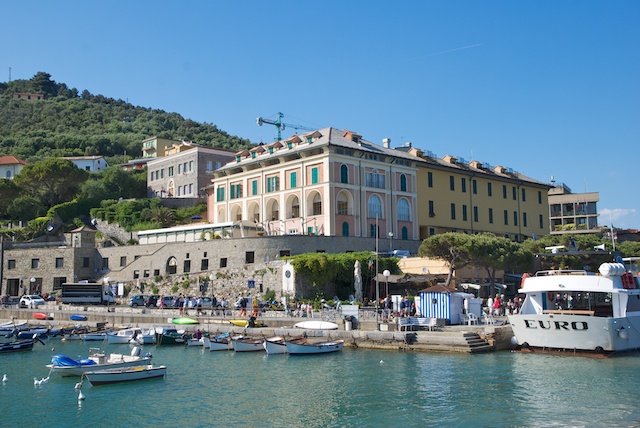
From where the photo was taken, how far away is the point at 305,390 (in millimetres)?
23547

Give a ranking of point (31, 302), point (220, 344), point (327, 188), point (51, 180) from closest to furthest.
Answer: point (220, 344) → point (31, 302) → point (327, 188) → point (51, 180)

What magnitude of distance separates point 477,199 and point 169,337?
41.9m

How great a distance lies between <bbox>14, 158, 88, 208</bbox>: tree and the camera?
75.2 meters

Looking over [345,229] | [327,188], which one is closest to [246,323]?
[345,229]

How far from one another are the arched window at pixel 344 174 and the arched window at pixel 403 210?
7.00 metres

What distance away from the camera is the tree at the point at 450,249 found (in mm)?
45188

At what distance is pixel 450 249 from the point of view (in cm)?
4550

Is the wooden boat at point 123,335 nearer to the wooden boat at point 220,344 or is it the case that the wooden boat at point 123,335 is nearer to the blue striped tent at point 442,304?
the wooden boat at point 220,344

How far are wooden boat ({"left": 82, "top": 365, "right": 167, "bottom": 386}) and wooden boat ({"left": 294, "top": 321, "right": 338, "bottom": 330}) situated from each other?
1108 cm

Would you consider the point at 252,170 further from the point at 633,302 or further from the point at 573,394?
the point at 573,394

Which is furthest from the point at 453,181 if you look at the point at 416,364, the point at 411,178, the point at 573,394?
the point at 573,394

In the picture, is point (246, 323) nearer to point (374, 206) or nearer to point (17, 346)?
point (17, 346)

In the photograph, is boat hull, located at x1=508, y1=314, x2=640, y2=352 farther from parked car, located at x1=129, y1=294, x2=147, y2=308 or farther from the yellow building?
the yellow building

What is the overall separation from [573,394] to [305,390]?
30.3 feet
